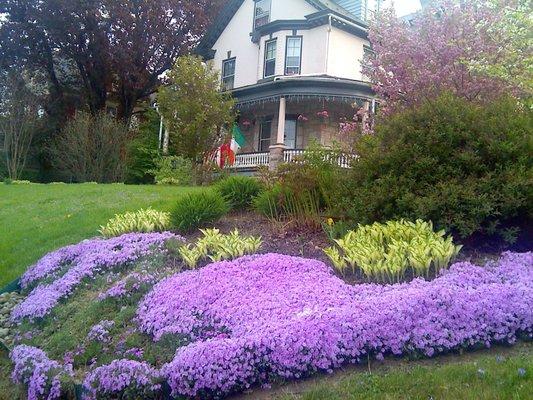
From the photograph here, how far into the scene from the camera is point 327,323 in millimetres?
4594

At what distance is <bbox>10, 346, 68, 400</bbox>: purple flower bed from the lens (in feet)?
15.8

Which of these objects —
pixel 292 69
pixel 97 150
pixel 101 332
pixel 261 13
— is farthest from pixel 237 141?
Answer: pixel 101 332

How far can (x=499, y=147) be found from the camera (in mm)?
6395

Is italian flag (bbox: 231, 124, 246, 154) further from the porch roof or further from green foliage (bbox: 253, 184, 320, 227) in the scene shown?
green foliage (bbox: 253, 184, 320, 227)

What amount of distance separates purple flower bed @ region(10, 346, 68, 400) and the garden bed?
1cm

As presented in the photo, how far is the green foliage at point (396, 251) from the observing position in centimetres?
571

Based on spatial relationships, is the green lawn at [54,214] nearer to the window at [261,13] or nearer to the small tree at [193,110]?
the small tree at [193,110]

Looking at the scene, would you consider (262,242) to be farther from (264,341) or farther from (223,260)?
(264,341)

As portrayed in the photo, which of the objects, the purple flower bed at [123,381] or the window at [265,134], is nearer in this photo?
the purple flower bed at [123,381]

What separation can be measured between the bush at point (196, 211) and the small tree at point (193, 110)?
32.0ft

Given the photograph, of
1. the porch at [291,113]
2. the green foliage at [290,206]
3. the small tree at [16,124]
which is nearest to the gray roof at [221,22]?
the porch at [291,113]

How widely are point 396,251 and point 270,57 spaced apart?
64.2ft

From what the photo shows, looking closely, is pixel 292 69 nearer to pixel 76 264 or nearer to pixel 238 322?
pixel 76 264

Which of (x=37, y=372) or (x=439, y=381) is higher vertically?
(x=439, y=381)
